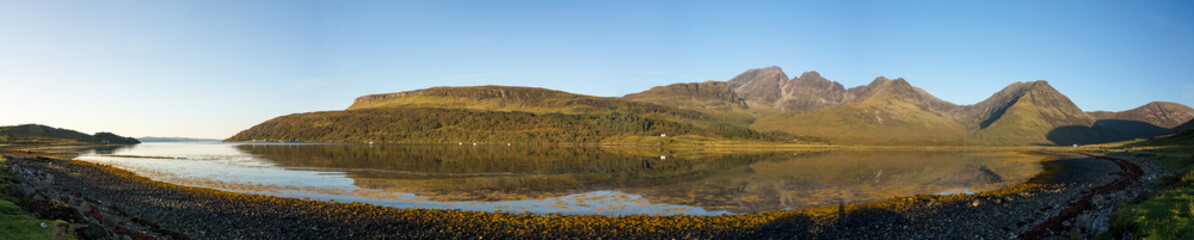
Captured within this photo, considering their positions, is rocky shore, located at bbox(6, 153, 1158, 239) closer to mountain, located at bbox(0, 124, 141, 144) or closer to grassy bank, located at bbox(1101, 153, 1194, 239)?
grassy bank, located at bbox(1101, 153, 1194, 239)

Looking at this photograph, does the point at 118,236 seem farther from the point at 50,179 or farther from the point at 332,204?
the point at 50,179

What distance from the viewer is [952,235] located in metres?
19.3

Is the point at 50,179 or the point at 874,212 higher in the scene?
the point at 50,179

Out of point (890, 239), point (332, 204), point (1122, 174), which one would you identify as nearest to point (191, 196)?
point (332, 204)

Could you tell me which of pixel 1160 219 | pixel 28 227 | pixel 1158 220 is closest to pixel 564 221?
pixel 28 227

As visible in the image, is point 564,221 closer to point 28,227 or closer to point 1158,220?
point 28,227

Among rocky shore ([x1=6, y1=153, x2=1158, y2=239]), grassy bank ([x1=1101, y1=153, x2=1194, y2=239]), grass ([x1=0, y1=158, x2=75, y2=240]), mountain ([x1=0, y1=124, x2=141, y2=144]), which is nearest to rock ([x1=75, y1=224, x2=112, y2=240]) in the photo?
grass ([x1=0, y1=158, x2=75, y2=240])

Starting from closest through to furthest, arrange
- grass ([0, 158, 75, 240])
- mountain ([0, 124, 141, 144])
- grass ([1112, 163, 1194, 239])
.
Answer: grass ([0, 158, 75, 240])
grass ([1112, 163, 1194, 239])
mountain ([0, 124, 141, 144])

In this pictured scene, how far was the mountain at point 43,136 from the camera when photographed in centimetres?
13832

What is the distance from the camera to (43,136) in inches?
6014

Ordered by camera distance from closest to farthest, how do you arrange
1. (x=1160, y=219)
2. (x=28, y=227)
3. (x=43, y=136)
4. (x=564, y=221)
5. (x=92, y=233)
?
1. (x=28, y=227)
2. (x=92, y=233)
3. (x=1160, y=219)
4. (x=564, y=221)
5. (x=43, y=136)

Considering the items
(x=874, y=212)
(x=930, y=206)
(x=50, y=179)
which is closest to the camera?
(x=874, y=212)

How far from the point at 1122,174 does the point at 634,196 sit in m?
47.8

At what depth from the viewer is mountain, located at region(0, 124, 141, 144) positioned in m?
138
